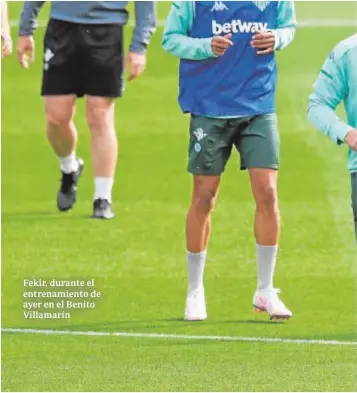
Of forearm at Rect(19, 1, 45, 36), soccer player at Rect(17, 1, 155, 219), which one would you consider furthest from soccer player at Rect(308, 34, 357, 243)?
forearm at Rect(19, 1, 45, 36)

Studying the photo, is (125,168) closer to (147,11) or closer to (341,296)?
(147,11)

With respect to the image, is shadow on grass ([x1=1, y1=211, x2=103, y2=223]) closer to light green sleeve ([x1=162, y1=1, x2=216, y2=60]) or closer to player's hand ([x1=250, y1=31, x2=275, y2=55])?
light green sleeve ([x1=162, y1=1, x2=216, y2=60])

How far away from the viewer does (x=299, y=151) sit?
17766 millimetres

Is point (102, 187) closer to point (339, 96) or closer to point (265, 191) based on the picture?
point (265, 191)

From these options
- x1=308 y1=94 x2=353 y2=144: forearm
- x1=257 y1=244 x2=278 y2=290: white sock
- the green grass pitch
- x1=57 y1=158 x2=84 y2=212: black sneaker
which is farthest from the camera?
x1=57 y1=158 x2=84 y2=212: black sneaker

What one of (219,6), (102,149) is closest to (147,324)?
(219,6)

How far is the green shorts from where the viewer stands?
12.2 meters

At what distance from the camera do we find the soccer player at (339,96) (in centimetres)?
1060

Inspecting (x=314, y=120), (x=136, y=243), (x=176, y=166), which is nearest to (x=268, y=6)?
(x=314, y=120)

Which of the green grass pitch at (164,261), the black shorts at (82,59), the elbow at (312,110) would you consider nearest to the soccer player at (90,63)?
the black shorts at (82,59)

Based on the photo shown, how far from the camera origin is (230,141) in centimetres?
1229

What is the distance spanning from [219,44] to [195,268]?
133cm

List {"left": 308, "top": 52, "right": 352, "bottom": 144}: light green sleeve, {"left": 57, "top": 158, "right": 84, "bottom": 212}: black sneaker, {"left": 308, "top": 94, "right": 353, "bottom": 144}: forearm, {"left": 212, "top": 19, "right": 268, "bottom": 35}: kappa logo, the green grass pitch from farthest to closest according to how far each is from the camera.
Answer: {"left": 57, "top": 158, "right": 84, "bottom": 212}: black sneaker < {"left": 212, "top": 19, "right": 268, "bottom": 35}: kappa logo < the green grass pitch < {"left": 308, "top": 52, "right": 352, "bottom": 144}: light green sleeve < {"left": 308, "top": 94, "right": 353, "bottom": 144}: forearm

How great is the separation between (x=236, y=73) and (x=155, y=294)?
5.12 feet
